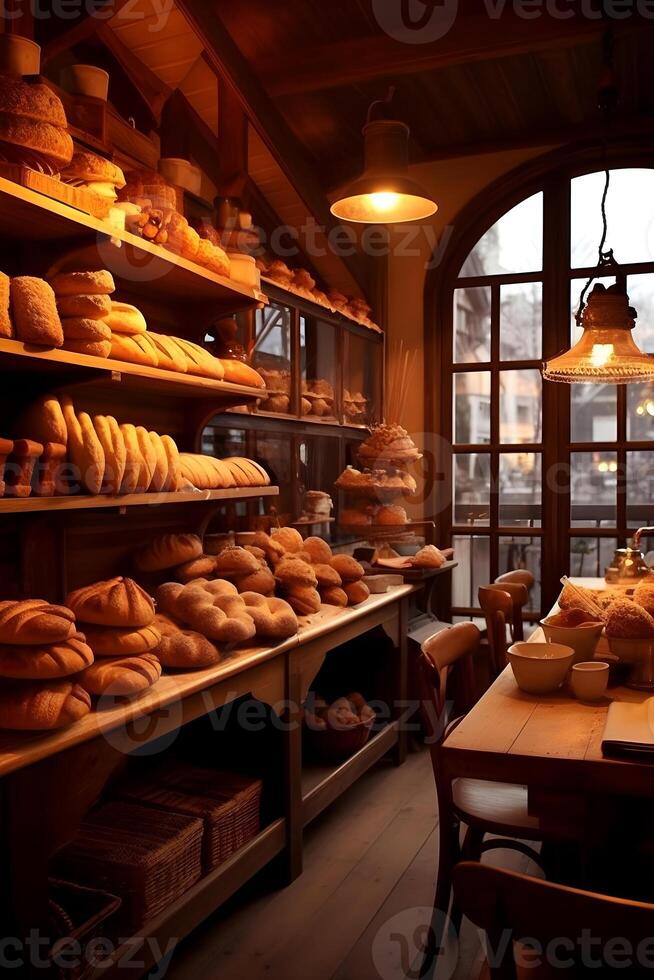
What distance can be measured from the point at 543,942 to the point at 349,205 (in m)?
2.69

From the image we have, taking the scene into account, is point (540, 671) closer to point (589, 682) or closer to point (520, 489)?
point (589, 682)

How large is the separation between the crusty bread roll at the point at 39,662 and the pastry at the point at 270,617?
85cm

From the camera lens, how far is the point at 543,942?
103 cm

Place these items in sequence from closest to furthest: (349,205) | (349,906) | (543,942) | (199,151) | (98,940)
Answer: (543,942) → (98,940) → (349,906) → (349,205) → (199,151)

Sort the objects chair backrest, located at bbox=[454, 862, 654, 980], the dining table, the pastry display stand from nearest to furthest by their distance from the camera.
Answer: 1. chair backrest, located at bbox=[454, 862, 654, 980]
2. the dining table
3. the pastry display stand

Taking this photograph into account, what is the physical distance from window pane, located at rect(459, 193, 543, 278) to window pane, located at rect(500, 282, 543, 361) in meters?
0.12

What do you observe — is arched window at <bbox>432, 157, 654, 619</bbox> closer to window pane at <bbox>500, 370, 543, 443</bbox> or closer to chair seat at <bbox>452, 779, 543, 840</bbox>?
window pane at <bbox>500, 370, 543, 443</bbox>

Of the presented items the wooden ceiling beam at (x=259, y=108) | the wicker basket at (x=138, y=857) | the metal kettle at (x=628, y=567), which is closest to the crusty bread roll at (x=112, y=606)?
the wicker basket at (x=138, y=857)

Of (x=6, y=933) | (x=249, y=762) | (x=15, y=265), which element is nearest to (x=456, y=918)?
(x=249, y=762)

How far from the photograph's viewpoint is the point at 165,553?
8.97 feet

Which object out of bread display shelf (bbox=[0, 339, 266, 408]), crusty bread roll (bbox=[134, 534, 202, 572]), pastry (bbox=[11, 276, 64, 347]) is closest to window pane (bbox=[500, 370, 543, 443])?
bread display shelf (bbox=[0, 339, 266, 408])

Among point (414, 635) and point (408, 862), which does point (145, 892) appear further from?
point (414, 635)

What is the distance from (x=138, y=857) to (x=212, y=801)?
402 millimetres

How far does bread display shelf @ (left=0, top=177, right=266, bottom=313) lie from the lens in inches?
78.0
